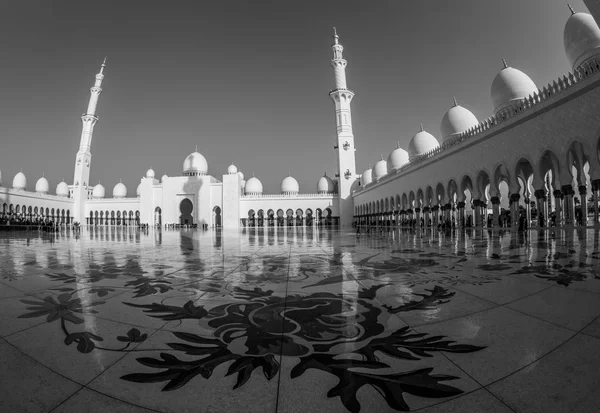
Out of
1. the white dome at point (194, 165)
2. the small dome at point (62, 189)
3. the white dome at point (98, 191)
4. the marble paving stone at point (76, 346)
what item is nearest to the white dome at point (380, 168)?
the white dome at point (194, 165)

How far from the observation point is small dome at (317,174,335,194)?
41500 millimetres

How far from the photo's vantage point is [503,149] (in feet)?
44.0

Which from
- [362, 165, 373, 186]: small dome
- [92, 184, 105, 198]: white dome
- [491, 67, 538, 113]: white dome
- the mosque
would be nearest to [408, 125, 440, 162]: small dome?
the mosque

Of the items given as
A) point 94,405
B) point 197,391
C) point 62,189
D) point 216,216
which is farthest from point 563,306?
point 62,189

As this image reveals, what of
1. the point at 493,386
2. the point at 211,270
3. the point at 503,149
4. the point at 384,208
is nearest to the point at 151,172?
the point at 384,208

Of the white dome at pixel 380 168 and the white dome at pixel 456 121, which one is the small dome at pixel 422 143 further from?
the white dome at pixel 380 168

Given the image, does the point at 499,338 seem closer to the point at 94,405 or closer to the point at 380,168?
the point at 94,405

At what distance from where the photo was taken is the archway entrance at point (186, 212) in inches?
1511

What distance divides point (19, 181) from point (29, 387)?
5300cm

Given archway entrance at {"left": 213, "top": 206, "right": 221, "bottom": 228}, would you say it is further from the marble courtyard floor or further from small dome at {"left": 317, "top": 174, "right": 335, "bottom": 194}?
the marble courtyard floor

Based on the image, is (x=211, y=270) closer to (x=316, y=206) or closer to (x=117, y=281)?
(x=117, y=281)

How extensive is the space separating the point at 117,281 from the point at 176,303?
1.09 m

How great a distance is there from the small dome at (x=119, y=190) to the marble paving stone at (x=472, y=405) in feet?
168

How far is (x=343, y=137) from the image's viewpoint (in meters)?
34.8
